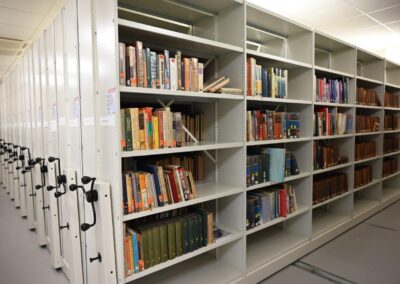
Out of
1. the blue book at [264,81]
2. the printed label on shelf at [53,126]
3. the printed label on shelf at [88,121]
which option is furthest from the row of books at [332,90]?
the printed label on shelf at [53,126]

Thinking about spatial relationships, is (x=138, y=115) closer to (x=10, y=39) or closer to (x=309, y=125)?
(x=309, y=125)

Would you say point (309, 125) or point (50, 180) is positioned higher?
point (309, 125)

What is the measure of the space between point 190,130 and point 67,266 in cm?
153

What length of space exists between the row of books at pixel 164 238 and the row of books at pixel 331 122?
1675mm

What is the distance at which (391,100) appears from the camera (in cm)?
434

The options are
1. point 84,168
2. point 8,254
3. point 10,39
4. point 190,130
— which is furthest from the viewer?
point 10,39

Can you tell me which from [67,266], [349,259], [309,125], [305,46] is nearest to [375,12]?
[305,46]

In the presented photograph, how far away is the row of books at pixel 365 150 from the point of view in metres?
3.53

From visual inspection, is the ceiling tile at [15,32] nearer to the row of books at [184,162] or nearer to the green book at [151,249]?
the row of books at [184,162]

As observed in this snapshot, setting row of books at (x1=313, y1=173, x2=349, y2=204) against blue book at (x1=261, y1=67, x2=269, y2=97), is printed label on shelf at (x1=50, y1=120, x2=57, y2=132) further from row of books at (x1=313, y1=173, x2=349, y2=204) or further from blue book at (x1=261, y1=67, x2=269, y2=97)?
row of books at (x1=313, y1=173, x2=349, y2=204)

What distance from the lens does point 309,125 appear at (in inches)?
106

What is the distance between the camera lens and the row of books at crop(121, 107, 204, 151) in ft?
4.90

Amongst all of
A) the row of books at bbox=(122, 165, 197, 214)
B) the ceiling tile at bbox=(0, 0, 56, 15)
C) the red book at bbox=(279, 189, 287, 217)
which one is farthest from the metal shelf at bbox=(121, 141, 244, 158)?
the ceiling tile at bbox=(0, 0, 56, 15)

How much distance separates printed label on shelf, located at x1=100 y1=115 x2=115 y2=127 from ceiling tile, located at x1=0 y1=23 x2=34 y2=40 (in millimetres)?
3548
